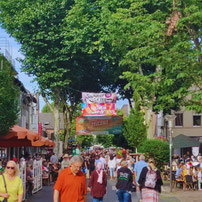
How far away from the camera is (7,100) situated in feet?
64.1

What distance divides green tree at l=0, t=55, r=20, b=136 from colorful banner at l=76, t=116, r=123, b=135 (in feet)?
60.2

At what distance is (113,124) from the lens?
38.8 metres

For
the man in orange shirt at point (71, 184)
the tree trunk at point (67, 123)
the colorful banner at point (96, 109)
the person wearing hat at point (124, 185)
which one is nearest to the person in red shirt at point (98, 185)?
the person wearing hat at point (124, 185)

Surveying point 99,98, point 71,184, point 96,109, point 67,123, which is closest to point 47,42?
point 99,98

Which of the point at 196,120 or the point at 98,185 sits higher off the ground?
the point at 196,120

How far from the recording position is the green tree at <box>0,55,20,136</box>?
1888 cm

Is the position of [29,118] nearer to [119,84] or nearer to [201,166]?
[119,84]

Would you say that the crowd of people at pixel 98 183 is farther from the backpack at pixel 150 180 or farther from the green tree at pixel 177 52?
the green tree at pixel 177 52

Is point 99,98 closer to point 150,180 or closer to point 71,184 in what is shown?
point 150,180

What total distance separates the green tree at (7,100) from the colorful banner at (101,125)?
722 inches

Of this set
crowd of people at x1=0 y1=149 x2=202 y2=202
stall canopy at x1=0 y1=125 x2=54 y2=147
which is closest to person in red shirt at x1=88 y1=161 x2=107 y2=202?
crowd of people at x1=0 y1=149 x2=202 y2=202

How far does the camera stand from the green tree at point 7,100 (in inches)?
743

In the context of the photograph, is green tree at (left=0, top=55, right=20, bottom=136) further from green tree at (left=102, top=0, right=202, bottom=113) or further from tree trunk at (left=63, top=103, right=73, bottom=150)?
tree trunk at (left=63, top=103, right=73, bottom=150)

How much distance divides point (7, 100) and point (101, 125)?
19556mm
